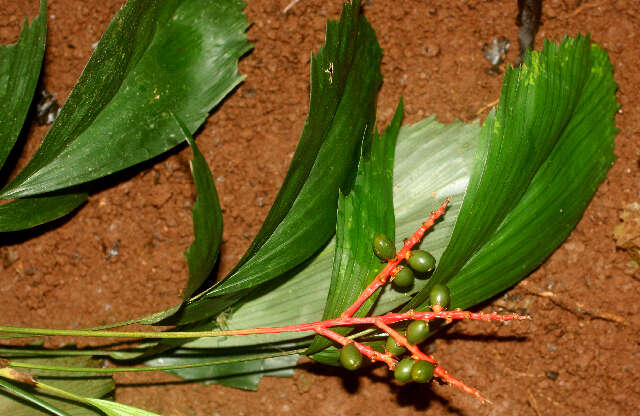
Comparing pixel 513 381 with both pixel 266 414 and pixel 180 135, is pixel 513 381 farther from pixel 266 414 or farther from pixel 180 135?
pixel 180 135

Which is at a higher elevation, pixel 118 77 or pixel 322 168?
pixel 118 77

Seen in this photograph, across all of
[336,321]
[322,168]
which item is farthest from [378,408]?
[322,168]

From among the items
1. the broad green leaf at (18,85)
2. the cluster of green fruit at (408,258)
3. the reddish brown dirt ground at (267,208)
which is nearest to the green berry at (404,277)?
the cluster of green fruit at (408,258)

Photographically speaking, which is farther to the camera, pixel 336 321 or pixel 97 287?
pixel 97 287

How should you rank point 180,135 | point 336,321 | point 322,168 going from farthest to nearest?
point 180,135 → point 322,168 → point 336,321

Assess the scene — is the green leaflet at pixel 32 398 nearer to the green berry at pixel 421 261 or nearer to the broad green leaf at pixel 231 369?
the broad green leaf at pixel 231 369
